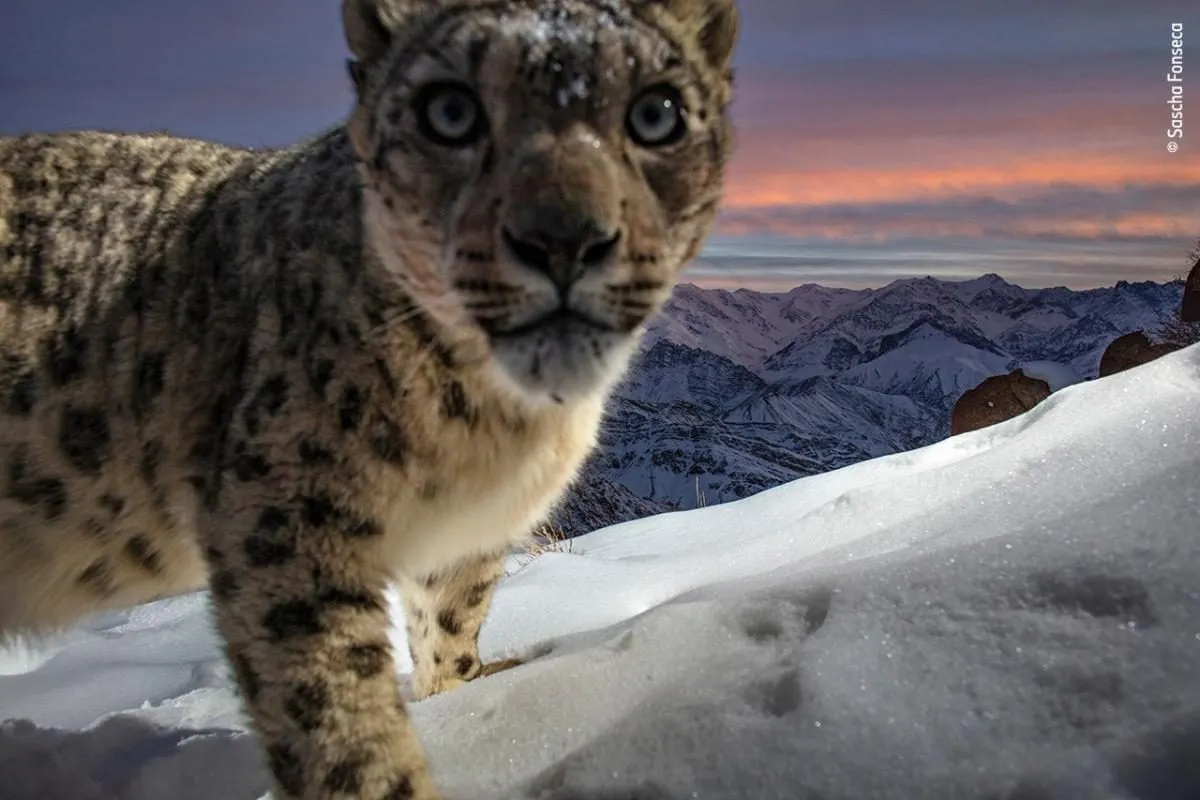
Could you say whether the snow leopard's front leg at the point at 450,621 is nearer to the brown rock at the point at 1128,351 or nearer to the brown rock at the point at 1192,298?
the brown rock at the point at 1128,351

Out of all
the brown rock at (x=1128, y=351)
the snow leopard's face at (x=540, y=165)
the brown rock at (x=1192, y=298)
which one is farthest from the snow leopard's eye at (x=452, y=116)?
the brown rock at (x=1192, y=298)

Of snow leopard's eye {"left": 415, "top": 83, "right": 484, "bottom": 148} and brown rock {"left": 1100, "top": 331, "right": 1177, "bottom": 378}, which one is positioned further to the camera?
brown rock {"left": 1100, "top": 331, "right": 1177, "bottom": 378}

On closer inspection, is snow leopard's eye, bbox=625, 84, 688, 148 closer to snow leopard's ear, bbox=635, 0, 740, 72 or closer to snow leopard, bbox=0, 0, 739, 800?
snow leopard, bbox=0, 0, 739, 800

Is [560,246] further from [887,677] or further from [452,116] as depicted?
[887,677]

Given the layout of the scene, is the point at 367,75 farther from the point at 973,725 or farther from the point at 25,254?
the point at 973,725

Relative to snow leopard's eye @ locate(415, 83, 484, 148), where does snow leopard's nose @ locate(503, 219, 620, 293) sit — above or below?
below

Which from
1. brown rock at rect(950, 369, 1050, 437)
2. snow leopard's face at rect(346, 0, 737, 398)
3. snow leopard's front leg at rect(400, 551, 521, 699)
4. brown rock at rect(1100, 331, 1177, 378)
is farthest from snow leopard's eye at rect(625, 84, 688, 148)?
brown rock at rect(1100, 331, 1177, 378)

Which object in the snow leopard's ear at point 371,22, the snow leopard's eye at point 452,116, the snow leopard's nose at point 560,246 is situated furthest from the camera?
the snow leopard's ear at point 371,22

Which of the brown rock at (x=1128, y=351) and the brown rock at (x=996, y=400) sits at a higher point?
the brown rock at (x=1128, y=351)
